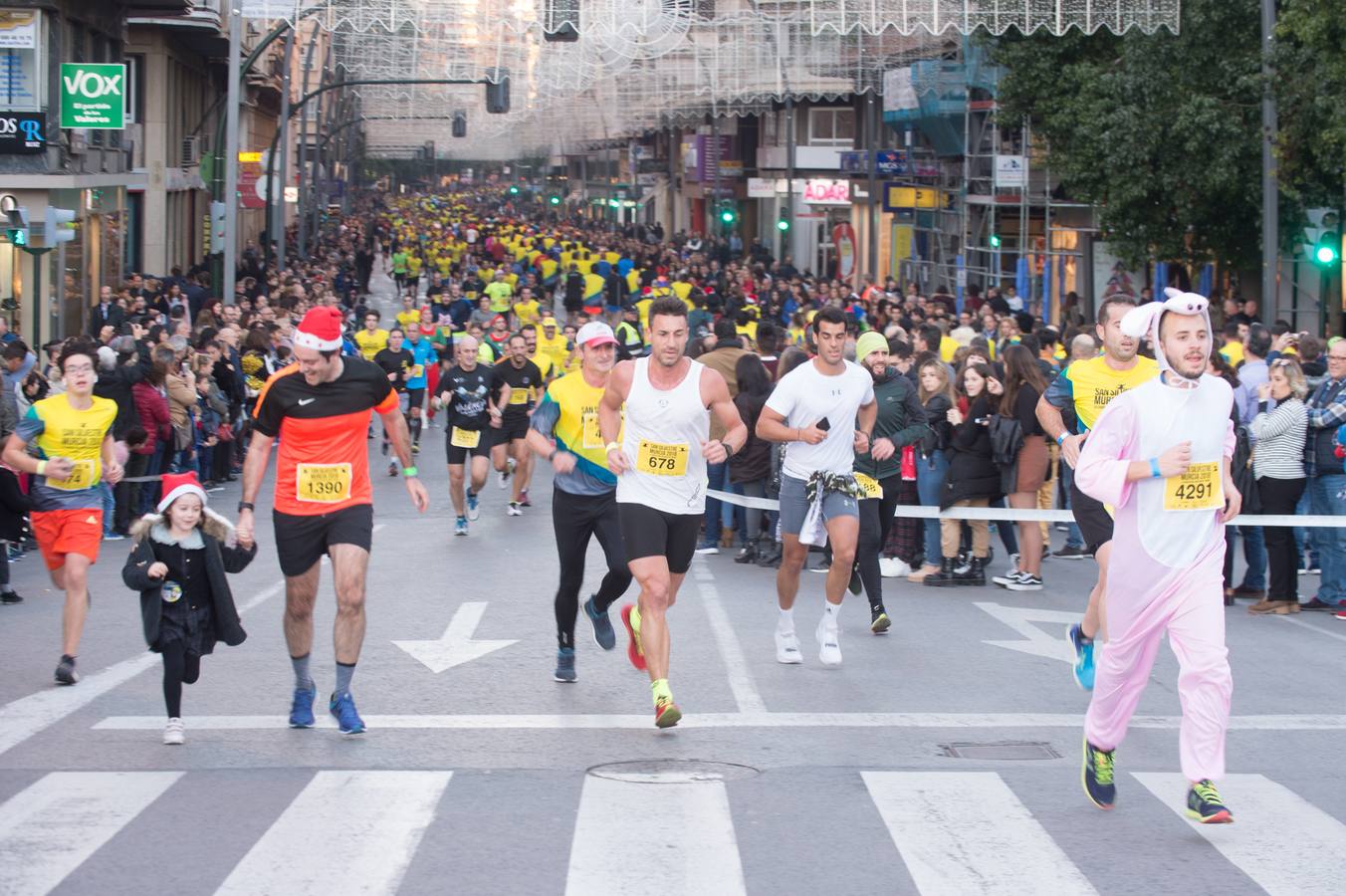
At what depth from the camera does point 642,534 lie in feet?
29.7

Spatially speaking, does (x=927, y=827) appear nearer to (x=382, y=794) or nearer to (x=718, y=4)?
(x=382, y=794)

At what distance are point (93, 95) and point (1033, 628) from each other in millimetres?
22464

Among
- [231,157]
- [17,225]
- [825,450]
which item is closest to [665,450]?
[825,450]

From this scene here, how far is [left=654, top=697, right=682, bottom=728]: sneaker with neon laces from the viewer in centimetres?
869

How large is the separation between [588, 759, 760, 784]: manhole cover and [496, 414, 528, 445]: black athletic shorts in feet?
33.8

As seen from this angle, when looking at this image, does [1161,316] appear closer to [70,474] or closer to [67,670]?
[67,670]

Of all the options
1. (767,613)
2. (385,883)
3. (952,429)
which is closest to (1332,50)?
(952,429)

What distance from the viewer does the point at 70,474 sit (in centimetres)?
1060

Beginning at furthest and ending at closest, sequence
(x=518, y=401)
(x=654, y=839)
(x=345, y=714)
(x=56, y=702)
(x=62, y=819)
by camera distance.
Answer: (x=518, y=401) < (x=56, y=702) < (x=345, y=714) < (x=62, y=819) < (x=654, y=839)

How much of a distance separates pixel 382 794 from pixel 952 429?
801cm

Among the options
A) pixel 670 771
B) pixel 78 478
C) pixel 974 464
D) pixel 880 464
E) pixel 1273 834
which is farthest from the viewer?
pixel 974 464

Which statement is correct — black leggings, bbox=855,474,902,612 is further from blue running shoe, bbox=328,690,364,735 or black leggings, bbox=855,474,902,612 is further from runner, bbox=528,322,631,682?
blue running shoe, bbox=328,690,364,735

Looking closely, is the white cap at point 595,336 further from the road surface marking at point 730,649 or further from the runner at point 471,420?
the runner at point 471,420

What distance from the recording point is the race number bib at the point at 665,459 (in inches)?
360
